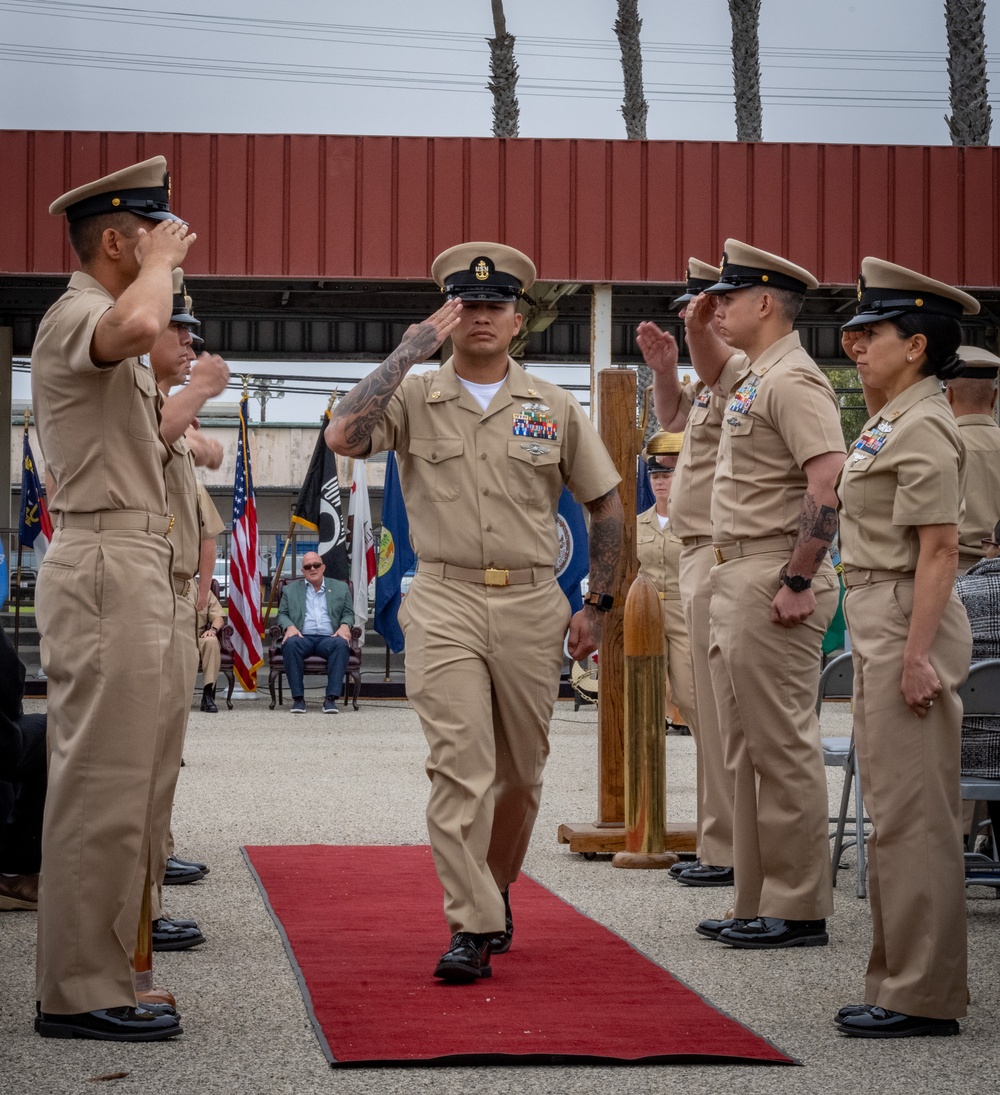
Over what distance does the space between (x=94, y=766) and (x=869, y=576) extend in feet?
7.18

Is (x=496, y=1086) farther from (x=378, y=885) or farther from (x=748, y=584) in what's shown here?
(x=378, y=885)

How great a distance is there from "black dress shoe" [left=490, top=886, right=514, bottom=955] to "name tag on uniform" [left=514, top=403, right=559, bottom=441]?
1541 millimetres

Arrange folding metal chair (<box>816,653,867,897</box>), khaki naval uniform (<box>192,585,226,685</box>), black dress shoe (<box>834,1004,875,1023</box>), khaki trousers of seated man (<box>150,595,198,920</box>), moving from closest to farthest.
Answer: black dress shoe (<box>834,1004,875,1023</box>) → khaki trousers of seated man (<box>150,595,198,920</box>) → folding metal chair (<box>816,653,867,897</box>) → khaki naval uniform (<box>192,585,226,685</box>)

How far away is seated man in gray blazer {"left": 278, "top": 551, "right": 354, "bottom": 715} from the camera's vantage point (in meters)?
16.4

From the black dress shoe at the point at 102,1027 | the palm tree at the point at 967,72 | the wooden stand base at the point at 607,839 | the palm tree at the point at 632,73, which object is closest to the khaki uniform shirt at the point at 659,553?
the wooden stand base at the point at 607,839

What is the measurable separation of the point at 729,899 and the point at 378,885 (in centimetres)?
143

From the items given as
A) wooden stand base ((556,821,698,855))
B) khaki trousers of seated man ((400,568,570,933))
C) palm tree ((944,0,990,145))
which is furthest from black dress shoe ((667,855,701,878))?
palm tree ((944,0,990,145))

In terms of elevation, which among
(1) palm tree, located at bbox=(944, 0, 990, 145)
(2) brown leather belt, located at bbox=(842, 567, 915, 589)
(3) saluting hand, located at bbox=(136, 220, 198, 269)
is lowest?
(2) brown leather belt, located at bbox=(842, 567, 915, 589)

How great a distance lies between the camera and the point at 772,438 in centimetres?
559

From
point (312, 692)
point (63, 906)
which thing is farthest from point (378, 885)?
point (312, 692)

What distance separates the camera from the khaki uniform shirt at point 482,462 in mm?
5141

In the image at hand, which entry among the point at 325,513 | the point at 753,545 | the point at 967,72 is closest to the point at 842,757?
the point at 753,545

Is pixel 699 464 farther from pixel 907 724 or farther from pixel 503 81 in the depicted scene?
pixel 503 81

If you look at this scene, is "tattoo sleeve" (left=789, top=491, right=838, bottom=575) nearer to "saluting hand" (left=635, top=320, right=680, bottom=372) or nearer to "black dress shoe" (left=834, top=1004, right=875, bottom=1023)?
"saluting hand" (left=635, top=320, right=680, bottom=372)
